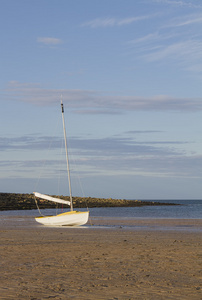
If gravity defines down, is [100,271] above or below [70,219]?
above

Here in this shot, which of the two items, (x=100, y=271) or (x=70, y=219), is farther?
(x=70, y=219)

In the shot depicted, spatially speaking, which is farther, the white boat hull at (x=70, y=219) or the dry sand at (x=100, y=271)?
the white boat hull at (x=70, y=219)

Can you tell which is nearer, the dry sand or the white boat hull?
the dry sand

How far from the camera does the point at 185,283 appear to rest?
13820mm

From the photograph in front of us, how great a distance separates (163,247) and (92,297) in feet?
39.8

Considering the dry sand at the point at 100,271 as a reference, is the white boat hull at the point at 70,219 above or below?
below

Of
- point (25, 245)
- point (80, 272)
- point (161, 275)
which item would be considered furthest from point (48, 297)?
point (25, 245)

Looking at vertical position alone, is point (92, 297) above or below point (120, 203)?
above

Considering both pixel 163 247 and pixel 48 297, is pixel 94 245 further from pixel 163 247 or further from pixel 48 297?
pixel 48 297

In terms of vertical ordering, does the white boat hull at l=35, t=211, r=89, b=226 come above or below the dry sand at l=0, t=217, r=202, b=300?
below

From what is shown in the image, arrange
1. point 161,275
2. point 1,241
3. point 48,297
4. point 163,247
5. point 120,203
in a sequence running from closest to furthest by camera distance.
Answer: point 48,297 < point 161,275 < point 163,247 < point 1,241 < point 120,203

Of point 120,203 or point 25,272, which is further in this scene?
point 120,203

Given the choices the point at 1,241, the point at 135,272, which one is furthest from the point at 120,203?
the point at 135,272

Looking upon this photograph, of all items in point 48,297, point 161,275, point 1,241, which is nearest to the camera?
point 48,297
